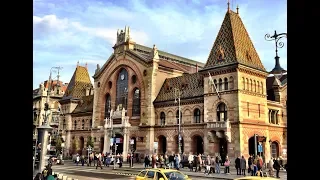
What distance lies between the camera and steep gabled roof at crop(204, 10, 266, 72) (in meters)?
38.4

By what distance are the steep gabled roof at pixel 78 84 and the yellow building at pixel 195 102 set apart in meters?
9.34

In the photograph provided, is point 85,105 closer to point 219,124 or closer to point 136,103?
point 136,103

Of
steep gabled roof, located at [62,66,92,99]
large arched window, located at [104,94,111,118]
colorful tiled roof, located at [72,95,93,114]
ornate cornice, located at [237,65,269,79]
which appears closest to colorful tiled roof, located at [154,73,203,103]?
ornate cornice, located at [237,65,269,79]

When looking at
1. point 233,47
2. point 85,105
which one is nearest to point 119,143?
point 85,105

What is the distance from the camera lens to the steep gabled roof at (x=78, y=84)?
68.1 m

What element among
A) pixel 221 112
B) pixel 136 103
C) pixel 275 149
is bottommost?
pixel 275 149

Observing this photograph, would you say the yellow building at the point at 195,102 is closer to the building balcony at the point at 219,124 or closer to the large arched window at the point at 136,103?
the building balcony at the point at 219,124

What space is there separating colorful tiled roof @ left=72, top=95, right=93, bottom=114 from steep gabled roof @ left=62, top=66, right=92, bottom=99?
2.60 meters

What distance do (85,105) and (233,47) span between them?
35487 millimetres

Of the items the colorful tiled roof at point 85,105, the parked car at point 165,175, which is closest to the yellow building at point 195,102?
the colorful tiled roof at point 85,105

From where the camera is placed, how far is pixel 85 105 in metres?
63.9
